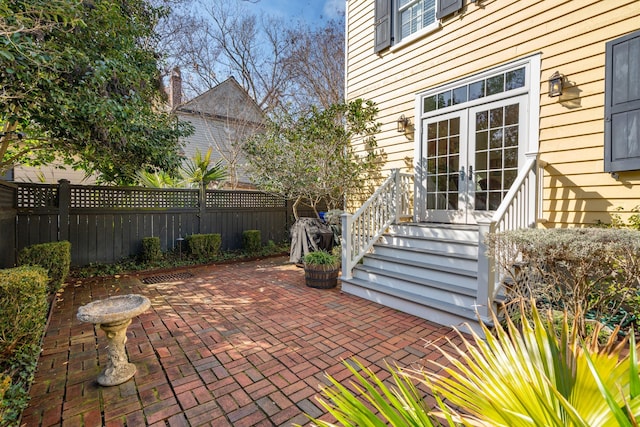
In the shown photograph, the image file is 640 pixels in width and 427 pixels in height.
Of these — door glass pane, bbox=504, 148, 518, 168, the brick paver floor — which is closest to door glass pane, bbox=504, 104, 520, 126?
door glass pane, bbox=504, 148, 518, 168

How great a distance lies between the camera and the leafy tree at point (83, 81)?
9.09ft

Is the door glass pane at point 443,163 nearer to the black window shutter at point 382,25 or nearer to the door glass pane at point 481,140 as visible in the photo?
the door glass pane at point 481,140

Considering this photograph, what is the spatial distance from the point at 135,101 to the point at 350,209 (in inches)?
168

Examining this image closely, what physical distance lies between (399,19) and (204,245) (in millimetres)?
5847

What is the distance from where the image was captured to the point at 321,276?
474 centimetres

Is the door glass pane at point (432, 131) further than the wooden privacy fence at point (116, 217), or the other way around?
the door glass pane at point (432, 131)

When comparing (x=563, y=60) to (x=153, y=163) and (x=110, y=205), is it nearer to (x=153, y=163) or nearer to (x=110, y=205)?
(x=153, y=163)

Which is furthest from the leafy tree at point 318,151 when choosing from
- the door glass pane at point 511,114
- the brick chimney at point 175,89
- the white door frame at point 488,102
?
the brick chimney at point 175,89

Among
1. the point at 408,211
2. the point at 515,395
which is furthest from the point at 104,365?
the point at 408,211

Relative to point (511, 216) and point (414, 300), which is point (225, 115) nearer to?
point (414, 300)

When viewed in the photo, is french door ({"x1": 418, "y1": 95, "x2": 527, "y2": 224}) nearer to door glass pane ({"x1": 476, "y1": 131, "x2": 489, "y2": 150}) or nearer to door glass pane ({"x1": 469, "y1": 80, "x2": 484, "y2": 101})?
door glass pane ({"x1": 476, "y1": 131, "x2": 489, "y2": 150})

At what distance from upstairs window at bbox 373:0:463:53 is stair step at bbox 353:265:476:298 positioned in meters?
4.11

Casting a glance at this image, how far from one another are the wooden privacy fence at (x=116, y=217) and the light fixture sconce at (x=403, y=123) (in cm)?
370

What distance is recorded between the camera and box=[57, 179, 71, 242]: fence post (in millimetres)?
5160
